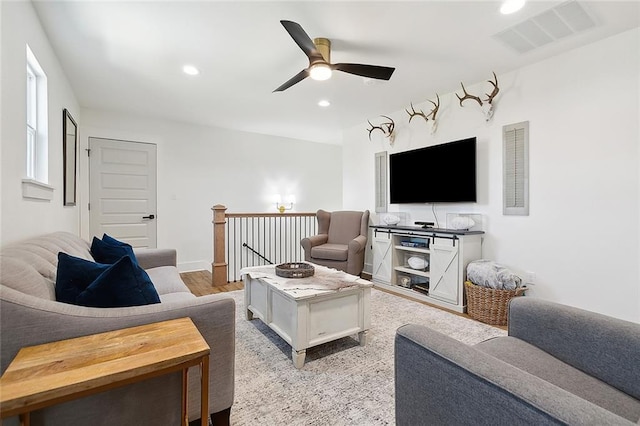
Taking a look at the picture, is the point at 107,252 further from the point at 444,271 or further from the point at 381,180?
the point at 381,180

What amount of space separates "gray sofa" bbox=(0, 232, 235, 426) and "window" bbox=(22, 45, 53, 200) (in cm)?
124

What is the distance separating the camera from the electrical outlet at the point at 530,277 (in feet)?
9.65

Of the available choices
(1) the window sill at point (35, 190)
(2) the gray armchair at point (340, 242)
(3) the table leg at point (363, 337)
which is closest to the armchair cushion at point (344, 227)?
(2) the gray armchair at point (340, 242)

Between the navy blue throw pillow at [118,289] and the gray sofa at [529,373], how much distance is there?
3.63 feet

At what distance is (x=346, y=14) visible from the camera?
2154mm

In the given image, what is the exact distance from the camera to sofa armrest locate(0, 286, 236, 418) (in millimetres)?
938

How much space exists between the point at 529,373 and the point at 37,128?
359 cm

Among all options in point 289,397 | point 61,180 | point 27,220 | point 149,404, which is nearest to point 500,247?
point 289,397

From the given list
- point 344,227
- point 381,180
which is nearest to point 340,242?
point 344,227

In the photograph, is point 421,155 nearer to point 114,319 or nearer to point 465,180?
point 465,180

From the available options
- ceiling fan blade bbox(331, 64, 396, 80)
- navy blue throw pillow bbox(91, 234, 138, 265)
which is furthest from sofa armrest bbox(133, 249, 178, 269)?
ceiling fan blade bbox(331, 64, 396, 80)

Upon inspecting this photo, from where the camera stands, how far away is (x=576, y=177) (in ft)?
8.74

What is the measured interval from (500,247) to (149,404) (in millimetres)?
3400

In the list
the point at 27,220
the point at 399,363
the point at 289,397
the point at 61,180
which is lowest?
the point at 289,397
